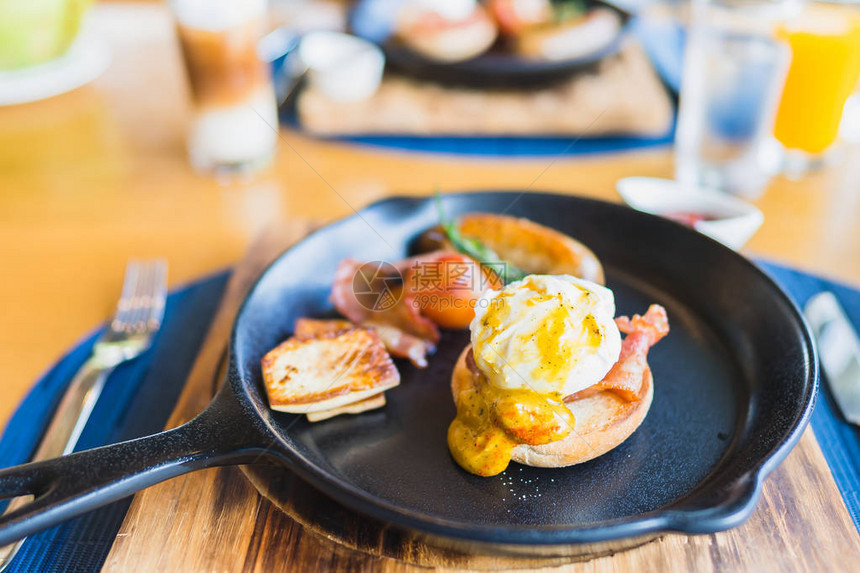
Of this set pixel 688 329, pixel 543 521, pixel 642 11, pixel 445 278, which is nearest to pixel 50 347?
pixel 445 278

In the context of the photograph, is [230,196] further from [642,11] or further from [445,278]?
[642,11]

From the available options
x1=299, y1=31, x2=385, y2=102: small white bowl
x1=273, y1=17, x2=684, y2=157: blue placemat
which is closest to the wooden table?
x1=273, y1=17, x2=684, y2=157: blue placemat

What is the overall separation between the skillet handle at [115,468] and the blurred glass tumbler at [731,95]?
1.65 metres

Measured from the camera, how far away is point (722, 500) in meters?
0.93

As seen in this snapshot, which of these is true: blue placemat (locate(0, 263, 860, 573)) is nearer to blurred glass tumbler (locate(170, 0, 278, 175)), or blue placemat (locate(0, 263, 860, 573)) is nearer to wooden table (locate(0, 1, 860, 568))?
wooden table (locate(0, 1, 860, 568))

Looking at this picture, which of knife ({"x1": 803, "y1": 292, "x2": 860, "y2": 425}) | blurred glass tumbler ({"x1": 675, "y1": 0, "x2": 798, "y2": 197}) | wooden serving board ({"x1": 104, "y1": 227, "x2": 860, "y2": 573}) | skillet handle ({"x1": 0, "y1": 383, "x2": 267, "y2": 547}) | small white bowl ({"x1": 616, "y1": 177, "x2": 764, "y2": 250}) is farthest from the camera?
blurred glass tumbler ({"x1": 675, "y1": 0, "x2": 798, "y2": 197})

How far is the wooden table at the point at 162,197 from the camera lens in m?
1.88

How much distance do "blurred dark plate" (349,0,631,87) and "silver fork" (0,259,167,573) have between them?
131 cm

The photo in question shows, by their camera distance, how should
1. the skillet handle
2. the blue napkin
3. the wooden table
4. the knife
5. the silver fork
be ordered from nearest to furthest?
the skillet handle → the blue napkin → the silver fork → the knife → the wooden table

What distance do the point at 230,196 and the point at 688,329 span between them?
1578mm

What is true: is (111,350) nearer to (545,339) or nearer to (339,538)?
(339,538)

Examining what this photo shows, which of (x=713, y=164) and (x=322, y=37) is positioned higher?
(x=322, y=37)

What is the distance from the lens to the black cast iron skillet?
36.6 inches

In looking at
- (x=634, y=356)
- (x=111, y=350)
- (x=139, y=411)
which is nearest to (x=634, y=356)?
(x=634, y=356)
